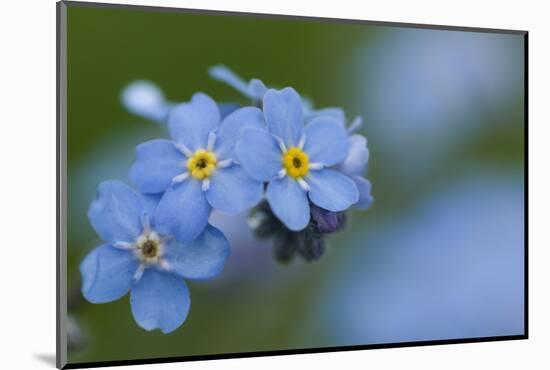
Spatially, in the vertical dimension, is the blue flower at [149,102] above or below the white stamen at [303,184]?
above

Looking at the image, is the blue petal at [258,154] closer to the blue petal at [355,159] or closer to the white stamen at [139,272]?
the blue petal at [355,159]

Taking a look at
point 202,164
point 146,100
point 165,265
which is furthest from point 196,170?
point 146,100

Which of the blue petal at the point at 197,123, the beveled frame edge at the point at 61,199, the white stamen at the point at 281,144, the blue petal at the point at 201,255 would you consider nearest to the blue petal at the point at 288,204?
the white stamen at the point at 281,144

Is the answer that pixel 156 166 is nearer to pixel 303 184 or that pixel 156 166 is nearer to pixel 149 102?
pixel 303 184

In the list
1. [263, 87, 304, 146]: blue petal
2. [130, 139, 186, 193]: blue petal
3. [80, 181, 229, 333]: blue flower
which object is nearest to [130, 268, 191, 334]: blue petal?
[80, 181, 229, 333]: blue flower

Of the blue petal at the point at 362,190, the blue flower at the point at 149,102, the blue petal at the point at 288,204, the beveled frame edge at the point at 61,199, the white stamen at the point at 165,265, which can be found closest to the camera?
the blue petal at the point at 288,204

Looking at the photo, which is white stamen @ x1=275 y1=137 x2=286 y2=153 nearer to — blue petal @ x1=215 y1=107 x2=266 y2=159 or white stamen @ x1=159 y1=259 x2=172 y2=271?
blue petal @ x1=215 y1=107 x2=266 y2=159

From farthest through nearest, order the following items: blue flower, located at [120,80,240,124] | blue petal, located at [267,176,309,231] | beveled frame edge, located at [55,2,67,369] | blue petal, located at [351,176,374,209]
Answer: blue flower, located at [120,80,240,124]
beveled frame edge, located at [55,2,67,369]
blue petal, located at [351,176,374,209]
blue petal, located at [267,176,309,231]

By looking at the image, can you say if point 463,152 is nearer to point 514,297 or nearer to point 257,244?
point 514,297
